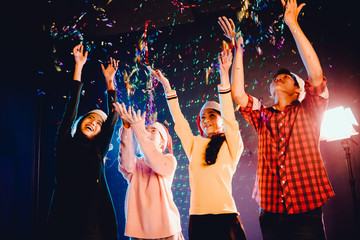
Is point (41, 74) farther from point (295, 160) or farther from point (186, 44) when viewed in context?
point (295, 160)

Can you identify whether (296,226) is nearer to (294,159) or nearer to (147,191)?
(294,159)

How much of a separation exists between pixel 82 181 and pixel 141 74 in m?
1.64

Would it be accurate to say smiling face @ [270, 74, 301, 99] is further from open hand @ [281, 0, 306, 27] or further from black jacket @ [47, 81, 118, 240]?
black jacket @ [47, 81, 118, 240]

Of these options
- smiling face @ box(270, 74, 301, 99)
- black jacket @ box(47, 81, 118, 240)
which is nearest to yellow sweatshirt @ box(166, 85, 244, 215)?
smiling face @ box(270, 74, 301, 99)

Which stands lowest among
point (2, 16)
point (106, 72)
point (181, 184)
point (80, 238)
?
point (80, 238)

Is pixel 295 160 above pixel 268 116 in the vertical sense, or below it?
below

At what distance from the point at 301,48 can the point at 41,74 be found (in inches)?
122

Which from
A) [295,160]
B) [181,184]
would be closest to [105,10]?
[181,184]

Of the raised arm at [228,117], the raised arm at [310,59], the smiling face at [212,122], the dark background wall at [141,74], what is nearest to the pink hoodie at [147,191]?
the smiling face at [212,122]

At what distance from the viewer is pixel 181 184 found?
309cm

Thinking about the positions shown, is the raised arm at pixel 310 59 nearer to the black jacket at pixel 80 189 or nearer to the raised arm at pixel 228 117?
the raised arm at pixel 228 117

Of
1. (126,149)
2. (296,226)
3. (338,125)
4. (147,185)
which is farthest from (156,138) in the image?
(338,125)

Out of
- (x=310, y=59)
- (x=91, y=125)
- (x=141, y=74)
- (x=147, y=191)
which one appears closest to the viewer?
(x=310, y=59)

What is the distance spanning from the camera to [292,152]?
6.22 feet
